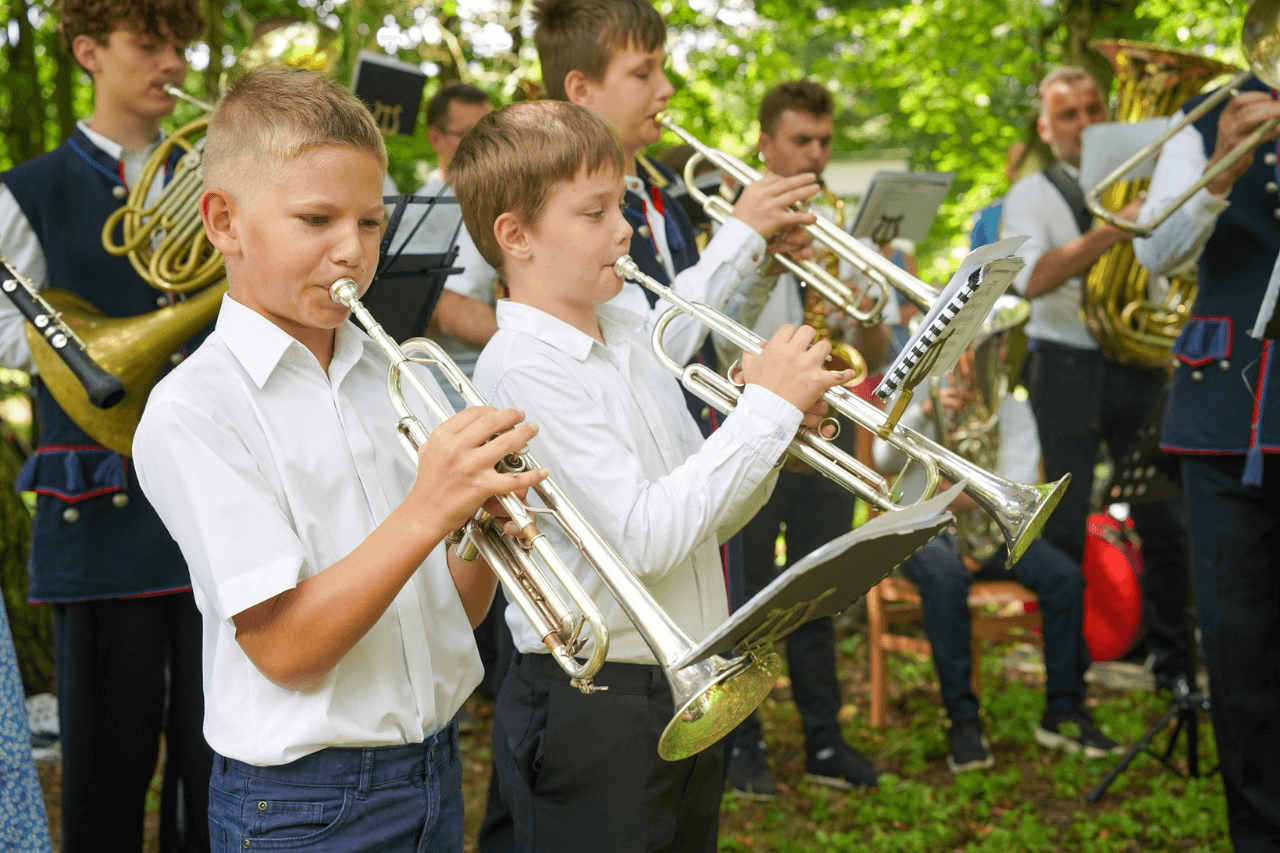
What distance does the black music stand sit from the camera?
7.65 feet

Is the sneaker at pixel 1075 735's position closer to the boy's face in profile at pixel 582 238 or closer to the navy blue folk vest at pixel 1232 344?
the navy blue folk vest at pixel 1232 344

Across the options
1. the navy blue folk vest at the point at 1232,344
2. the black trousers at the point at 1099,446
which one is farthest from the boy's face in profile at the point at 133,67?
the black trousers at the point at 1099,446

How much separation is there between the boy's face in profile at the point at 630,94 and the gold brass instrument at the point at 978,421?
2.34m

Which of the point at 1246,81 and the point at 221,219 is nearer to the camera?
the point at 221,219

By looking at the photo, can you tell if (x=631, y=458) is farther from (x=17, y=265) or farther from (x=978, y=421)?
(x=978, y=421)

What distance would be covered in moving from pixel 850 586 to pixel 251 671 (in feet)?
2.76

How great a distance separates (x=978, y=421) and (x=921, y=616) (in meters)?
0.92

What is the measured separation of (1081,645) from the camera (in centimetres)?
461

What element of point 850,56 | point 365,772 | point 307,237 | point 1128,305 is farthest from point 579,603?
point 850,56

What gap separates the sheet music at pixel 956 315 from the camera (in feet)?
5.24

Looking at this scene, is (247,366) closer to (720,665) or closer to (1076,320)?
(720,665)

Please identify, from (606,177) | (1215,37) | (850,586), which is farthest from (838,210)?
(1215,37)

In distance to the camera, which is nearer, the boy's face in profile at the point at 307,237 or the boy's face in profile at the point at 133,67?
the boy's face in profile at the point at 307,237

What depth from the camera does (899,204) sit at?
3.79 meters
